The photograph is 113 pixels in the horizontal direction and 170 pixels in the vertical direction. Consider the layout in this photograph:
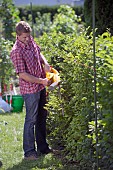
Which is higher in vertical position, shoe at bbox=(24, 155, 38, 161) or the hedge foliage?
the hedge foliage

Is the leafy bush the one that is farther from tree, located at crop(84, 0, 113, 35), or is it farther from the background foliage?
tree, located at crop(84, 0, 113, 35)

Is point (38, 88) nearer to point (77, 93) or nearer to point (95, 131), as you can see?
point (77, 93)

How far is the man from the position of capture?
571 cm

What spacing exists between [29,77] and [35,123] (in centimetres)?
76

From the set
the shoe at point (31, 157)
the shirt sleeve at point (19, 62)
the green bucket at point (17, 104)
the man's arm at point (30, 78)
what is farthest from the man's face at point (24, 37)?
the green bucket at point (17, 104)

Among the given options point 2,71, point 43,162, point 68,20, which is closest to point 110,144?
point 43,162

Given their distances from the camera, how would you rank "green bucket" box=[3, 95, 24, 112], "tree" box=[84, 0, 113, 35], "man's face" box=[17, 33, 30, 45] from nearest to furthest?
"man's face" box=[17, 33, 30, 45], "tree" box=[84, 0, 113, 35], "green bucket" box=[3, 95, 24, 112]

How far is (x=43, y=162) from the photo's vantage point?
5.75 m

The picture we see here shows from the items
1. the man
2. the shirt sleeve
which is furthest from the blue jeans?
the shirt sleeve

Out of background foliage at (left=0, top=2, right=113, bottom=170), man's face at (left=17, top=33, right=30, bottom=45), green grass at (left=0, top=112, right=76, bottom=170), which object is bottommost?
green grass at (left=0, top=112, right=76, bottom=170)

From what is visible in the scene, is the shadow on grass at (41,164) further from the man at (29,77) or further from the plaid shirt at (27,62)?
the plaid shirt at (27,62)

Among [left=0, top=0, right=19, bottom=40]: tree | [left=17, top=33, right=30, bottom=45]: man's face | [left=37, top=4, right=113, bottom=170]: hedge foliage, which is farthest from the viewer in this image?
[left=0, top=0, right=19, bottom=40]: tree

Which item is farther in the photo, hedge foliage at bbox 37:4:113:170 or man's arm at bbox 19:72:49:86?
man's arm at bbox 19:72:49:86

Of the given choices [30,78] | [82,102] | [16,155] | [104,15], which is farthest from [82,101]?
[104,15]
